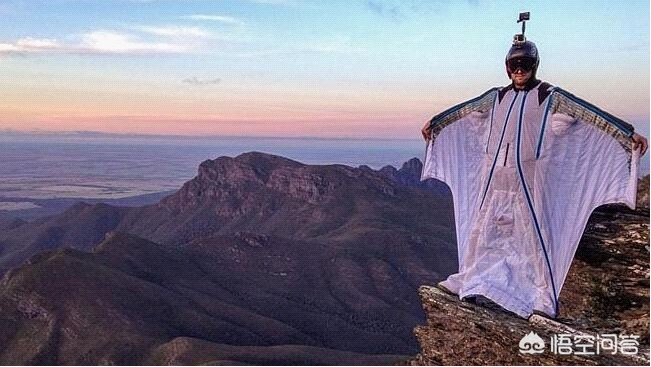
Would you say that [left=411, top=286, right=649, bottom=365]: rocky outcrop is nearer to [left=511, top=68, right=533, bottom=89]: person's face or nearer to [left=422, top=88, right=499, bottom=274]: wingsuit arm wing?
[left=422, top=88, right=499, bottom=274]: wingsuit arm wing

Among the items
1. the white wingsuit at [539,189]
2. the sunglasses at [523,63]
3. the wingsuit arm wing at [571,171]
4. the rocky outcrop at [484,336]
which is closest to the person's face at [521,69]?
the sunglasses at [523,63]

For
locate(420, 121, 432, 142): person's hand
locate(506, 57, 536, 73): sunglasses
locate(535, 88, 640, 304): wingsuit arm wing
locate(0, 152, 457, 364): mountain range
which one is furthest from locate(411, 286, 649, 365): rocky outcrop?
locate(0, 152, 457, 364): mountain range

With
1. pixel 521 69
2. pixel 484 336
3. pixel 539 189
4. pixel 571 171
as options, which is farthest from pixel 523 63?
pixel 484 336

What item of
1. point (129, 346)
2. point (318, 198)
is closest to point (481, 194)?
point (129, 346)

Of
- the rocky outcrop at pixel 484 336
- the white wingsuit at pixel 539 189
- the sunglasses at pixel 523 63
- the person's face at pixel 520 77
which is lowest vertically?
the rocky outcrop at pixel 484 336

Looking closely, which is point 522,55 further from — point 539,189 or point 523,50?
point 539,189

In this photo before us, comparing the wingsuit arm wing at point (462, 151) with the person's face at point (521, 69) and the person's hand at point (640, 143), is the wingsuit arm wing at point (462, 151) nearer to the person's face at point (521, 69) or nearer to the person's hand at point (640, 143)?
the person's face at point (521, 69)
